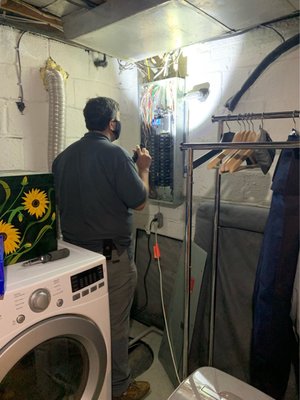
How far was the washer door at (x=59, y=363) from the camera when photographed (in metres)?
1.01

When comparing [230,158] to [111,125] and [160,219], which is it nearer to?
[111,125]

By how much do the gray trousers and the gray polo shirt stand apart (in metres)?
0.11

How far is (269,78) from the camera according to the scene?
1.64m

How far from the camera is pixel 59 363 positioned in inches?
46.5

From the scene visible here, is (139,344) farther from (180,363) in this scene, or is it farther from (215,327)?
(215,327)

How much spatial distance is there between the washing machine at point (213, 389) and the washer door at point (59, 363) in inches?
12.7

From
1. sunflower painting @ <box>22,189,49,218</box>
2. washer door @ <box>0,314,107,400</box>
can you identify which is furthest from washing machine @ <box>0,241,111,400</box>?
sunflower painting @ <box>22,189,49,218</box>

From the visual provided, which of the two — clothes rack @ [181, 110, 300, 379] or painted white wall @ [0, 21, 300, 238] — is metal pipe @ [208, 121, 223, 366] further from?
painted white wall @ [0, 21, 300, 238]

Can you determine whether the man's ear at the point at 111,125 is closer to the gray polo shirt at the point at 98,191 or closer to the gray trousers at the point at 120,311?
the gray polo shirt at the point at 98,191

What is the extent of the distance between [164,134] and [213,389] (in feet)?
4.61

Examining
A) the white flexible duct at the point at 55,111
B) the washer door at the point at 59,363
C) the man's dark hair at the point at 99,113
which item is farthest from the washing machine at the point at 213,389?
the white flexible duct at the point at 55,111

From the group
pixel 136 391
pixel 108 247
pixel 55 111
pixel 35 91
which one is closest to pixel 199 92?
pixel 55 111

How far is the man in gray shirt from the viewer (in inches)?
59.0

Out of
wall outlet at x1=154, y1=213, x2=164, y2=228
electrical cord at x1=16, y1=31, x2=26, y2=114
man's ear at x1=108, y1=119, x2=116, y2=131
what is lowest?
wall outlet at x1=154, y1=213, x2=164, y2=228
